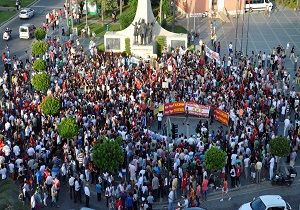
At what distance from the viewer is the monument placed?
3638 cm

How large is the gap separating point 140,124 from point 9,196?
7.68 m

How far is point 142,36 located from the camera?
36.3 meters

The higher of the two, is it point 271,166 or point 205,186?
point 271,166

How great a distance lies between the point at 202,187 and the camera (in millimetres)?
21156

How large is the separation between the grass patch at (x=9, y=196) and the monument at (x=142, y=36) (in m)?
17.0

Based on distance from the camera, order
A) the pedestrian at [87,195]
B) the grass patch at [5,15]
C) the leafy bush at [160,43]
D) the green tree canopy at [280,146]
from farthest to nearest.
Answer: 1. the grass patch at [5,15]
2. the leafy bush at [160,43]
3. the green tree canopy at [280,146]
4. the pedestrian at [87,195]

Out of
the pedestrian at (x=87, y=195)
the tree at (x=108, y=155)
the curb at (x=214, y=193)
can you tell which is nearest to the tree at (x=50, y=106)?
the tree at (x=108, y=155)

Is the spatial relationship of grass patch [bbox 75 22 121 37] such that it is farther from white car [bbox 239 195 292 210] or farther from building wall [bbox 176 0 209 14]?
white car [bbox 239 195 292 210]

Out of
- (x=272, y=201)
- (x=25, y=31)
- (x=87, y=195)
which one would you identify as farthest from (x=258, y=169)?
Result: (x=25, y=31)

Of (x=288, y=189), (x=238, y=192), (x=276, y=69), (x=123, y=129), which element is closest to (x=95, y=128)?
(x=123, y=129)

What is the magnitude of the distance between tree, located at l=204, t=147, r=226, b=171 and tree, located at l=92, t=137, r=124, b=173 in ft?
10.6

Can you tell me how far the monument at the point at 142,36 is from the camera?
36.4 meters

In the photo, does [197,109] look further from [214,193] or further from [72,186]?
[72,186]

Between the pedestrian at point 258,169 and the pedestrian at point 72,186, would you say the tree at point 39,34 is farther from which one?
the pedestrian at point 258,169
